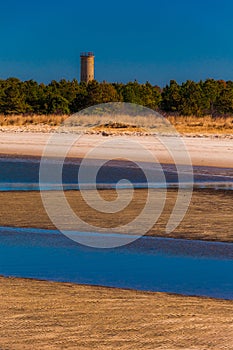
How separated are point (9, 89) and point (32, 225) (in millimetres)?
43406

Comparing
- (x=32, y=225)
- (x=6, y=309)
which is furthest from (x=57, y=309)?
(x=32, y=225)

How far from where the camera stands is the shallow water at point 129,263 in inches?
319

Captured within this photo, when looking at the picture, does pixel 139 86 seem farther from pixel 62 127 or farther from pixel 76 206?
pixel 76 206

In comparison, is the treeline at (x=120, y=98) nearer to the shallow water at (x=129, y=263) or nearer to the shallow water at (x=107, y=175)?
the shallow water at (x=107, y=175)

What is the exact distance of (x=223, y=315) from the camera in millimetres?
6527

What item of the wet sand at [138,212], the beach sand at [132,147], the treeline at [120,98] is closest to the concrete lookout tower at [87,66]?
the treeline at [120,98]

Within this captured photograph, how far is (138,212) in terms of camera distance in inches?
528

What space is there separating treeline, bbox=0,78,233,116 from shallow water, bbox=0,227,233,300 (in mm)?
39341

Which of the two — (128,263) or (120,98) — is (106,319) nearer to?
(128,263)

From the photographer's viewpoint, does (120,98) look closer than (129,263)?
No

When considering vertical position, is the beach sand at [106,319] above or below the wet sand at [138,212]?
above

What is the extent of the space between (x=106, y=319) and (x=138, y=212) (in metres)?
7.09

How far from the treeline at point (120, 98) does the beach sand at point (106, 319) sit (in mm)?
42576

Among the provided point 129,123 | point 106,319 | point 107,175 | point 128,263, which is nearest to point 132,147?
point 107,175
